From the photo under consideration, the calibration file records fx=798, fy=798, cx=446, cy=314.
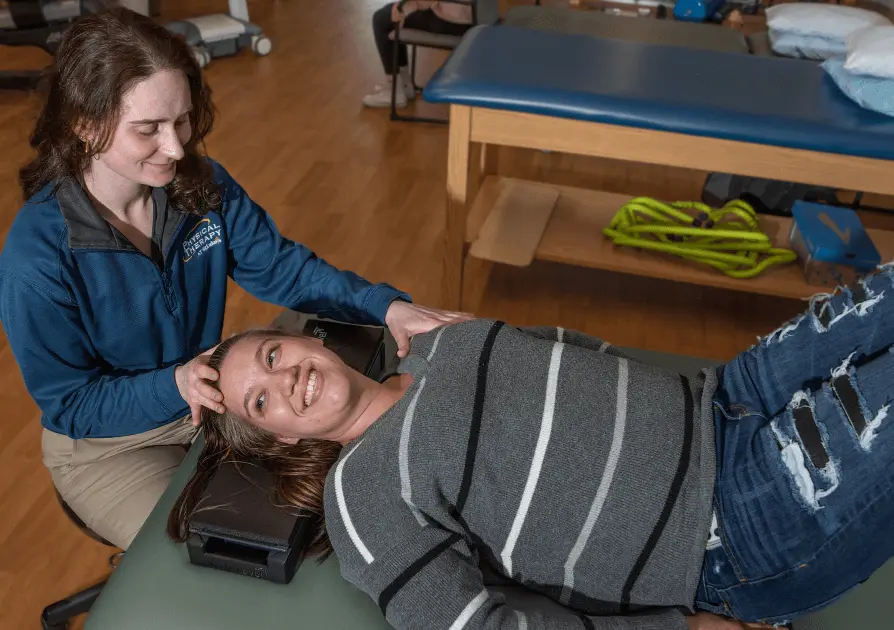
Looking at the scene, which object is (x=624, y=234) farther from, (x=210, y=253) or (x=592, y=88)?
(x=210, y=253)

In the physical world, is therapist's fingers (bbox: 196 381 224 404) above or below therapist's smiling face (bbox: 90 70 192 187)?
below

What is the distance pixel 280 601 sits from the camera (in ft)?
3.84

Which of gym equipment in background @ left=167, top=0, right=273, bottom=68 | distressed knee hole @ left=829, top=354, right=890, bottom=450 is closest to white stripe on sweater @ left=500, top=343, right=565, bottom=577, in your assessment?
distressed knee hole @ left=829, top=354, right=890, bottom=450

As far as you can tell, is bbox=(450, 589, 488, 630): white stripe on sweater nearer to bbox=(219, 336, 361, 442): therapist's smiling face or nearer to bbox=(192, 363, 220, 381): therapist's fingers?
bbox=(219, 336, 361, 442): therapist's smiling face

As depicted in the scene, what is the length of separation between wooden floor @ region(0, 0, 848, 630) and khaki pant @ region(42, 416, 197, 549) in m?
0.47

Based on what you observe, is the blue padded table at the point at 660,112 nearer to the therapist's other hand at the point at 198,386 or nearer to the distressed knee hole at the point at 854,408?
the distressed knee hole at the point at 854,408

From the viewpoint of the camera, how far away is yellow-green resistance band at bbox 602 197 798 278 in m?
2.45

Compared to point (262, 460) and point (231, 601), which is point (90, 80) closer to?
point (262, 460)

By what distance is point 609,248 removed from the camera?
2.54 meters

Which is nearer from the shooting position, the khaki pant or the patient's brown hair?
the patient's brown hair

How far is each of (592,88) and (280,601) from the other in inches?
58.4

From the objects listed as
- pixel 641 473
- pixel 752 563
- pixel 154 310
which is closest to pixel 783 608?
pixel 752 563

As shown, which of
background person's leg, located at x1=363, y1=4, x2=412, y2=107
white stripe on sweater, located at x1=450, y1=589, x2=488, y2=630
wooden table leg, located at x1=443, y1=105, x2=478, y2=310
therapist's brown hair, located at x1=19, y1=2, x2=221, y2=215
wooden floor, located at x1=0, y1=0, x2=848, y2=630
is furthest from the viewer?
background person's leg, located at x1=363, y1=4, x2=412, y2=107

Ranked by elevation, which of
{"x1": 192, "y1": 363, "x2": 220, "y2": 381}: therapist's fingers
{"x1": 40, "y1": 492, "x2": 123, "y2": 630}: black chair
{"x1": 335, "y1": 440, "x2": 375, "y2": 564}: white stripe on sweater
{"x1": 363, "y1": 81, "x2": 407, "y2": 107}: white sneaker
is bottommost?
{"x1": 40, "y1": 492, "x2": 123, "y2": 630}: black chair
